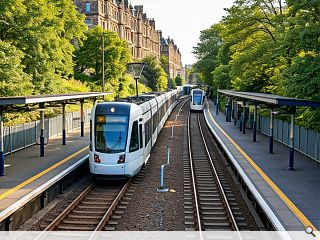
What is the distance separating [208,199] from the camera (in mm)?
14734

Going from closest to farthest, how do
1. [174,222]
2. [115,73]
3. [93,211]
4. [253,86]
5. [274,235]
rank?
[274,235] < [174,222] < [93,211] < [253,86] < [115,73]

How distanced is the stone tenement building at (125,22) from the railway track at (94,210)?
5362 cm

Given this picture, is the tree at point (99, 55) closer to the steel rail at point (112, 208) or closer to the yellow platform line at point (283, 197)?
the yellow platform line at point (283, 197)

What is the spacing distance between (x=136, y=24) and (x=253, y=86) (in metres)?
62.9

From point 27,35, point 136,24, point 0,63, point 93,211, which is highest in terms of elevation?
point 136,24

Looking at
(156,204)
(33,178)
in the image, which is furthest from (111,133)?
(156,204)

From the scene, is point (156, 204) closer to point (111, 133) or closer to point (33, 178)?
point (111, 133)

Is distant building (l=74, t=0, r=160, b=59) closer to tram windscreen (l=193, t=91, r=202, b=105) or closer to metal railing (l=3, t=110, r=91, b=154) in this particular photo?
tram windscreen (l=193, t=91, r=202, b=105)

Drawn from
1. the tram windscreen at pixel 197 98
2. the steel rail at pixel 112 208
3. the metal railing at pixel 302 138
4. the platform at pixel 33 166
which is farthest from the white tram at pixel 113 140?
the tram windscreen at pixel 197 98

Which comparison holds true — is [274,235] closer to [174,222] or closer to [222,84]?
[174,222]

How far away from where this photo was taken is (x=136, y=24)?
9594 cm

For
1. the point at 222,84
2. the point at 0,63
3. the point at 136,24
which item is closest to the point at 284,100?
the point at 0,63

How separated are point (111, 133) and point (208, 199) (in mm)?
4470

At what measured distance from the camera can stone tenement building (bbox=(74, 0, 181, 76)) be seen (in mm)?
68562
